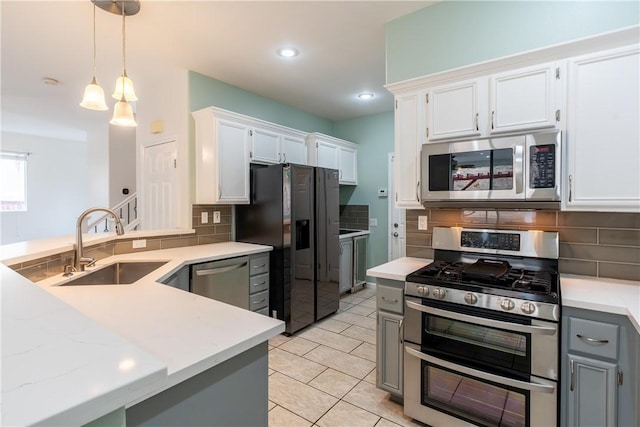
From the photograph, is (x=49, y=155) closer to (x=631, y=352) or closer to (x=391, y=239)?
(x=391, y=239)

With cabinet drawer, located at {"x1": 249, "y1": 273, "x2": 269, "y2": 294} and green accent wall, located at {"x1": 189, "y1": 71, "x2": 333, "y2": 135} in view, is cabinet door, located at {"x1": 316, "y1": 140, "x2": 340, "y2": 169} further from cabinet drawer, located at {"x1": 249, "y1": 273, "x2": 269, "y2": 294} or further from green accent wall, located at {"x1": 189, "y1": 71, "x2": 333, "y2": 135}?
cabinet drawer, located at {"x1": 249, "y1": 273, "x2": 269, "y2": 294}

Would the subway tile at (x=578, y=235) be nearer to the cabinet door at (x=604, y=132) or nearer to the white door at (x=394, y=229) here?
the cabinet door at (x=604, y=132)

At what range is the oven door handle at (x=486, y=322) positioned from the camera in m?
1.55

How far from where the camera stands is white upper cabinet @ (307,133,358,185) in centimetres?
437

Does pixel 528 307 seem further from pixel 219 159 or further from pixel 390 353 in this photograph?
pixel 219 159

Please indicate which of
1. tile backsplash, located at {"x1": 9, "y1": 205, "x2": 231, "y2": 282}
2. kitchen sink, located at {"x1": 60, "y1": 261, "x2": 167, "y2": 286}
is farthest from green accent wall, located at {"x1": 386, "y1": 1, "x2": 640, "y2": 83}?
kitchen sink, located at {"x1": 60, "y1": 261, "x2": 167, "y2": 286}

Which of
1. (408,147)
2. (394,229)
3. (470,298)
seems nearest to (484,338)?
(470,298)

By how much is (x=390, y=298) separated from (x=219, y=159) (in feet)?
7.17

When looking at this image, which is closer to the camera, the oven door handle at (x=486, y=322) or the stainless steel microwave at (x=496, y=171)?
the oven door handle at (x=486, y=322)

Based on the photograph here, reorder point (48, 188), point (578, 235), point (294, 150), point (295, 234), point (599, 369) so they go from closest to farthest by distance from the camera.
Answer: point (599, 369) → point (578, 235) → point (295, 234) → point (294, 150) → point (48, 188)

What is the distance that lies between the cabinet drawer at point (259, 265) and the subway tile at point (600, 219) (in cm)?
248

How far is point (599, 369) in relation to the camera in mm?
1496

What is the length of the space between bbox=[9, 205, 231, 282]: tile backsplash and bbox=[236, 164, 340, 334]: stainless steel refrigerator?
0.63 ft

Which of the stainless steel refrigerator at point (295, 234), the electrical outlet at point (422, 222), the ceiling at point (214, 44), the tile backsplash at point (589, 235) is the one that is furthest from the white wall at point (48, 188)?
the tile backsplash at point (589, 235)
